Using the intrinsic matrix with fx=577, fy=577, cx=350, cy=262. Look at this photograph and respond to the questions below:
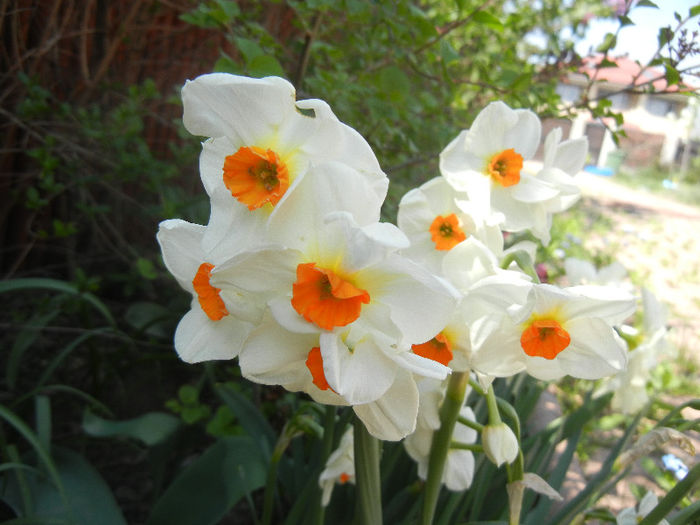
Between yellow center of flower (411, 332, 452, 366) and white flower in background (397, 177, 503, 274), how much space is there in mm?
148

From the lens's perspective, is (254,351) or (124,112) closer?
(254,351)

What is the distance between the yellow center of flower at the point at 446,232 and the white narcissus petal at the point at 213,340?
31 centimetres

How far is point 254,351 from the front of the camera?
55 centimetres

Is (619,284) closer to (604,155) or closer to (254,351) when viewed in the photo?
(254,351)

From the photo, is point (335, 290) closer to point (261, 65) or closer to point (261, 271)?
point (261, 271)

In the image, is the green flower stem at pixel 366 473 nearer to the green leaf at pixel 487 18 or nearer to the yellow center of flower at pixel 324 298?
the yellow center of flower at pixel 324 298

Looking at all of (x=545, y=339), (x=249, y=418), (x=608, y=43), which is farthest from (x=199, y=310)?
(x=608, y=43)

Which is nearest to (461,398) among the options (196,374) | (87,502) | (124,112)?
(87,502)

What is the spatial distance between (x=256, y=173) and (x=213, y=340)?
0.63 ft

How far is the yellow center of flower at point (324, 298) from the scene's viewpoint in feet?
1.65

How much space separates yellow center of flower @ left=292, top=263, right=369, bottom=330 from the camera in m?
0.50

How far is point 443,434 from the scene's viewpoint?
73 centimetres

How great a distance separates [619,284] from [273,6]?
2093 mm

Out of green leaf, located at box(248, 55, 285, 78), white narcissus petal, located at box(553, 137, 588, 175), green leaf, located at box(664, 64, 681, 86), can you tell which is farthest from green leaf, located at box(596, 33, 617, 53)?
green leaf, located at box(248, 55, 285, 78)
